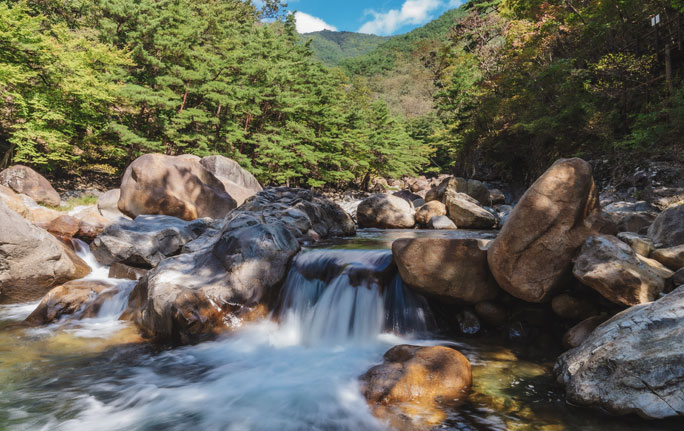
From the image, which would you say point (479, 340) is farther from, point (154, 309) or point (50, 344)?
point (50, 344)

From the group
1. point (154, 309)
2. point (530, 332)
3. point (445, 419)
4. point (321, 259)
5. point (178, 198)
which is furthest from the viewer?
point (178, 198)

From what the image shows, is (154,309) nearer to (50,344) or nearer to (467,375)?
(50,344)

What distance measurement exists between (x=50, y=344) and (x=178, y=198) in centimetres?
687

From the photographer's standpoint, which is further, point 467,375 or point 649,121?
point 649,121

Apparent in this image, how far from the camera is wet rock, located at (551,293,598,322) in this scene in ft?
13.4

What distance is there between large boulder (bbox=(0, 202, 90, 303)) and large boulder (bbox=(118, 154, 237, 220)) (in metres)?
4.10

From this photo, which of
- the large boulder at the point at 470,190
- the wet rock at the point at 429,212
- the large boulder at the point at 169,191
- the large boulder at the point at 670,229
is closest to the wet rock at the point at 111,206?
the large boulder at the point at 169,191

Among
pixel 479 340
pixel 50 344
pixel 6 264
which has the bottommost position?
pixel 479 340

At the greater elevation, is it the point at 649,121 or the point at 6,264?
the point at 649,121

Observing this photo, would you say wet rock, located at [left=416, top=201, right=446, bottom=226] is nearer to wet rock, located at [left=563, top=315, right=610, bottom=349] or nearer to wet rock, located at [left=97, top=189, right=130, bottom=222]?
wet rock, located at [left=563, top=315, right=610, bottom=349]

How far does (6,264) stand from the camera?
6133 mm

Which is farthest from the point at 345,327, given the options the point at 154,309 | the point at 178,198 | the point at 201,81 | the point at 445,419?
the point at 201,81

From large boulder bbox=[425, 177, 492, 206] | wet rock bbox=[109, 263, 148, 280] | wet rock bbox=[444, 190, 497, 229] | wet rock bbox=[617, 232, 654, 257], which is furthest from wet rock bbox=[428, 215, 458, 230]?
wet rock bbox=[109, 263, 148, 280]

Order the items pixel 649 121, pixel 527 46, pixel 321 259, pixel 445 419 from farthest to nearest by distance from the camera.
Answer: pixel 527 46 → pixel 649 121 → pixel 321 259 → pixel 445 419
